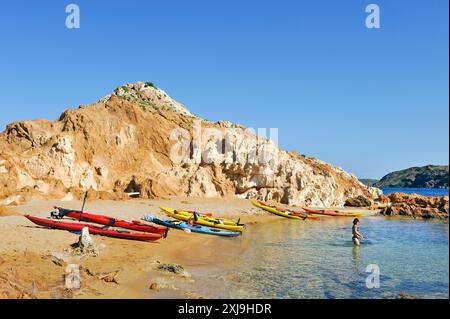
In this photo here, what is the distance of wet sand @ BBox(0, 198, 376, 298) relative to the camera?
11.3m

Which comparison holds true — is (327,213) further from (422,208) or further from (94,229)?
(94,229)

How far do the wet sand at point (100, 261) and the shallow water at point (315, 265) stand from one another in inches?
16.9

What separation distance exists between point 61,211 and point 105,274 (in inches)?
459

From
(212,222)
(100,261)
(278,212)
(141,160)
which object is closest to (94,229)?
(100,261)

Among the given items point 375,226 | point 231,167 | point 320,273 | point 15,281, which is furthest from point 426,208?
point 15,281

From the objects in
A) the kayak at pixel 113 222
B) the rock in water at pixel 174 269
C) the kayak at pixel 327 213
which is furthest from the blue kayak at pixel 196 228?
the kayak at pixel 327 213

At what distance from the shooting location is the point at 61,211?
23.2 m

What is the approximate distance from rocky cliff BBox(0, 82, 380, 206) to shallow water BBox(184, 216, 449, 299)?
15.5 meters

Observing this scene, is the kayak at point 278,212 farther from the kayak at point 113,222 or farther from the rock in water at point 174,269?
the rock in water at point 174,269

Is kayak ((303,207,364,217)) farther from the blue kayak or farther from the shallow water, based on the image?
the blue kayak

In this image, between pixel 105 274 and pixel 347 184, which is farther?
pixel 347 184

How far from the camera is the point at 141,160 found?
145 feet

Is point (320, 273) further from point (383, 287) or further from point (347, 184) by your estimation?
point (347, 184)

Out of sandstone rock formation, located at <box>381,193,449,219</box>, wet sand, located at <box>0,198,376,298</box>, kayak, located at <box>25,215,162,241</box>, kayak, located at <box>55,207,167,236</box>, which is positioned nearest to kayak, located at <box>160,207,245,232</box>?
wet sand, located at <box>0,198,376,298</box>
